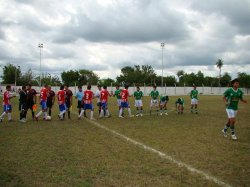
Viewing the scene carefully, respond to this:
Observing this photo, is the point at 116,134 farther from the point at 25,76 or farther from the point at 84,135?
the point at 25,76

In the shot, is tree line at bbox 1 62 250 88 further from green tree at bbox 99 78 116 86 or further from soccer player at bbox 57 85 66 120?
soccer player at bbox 57 85 66 120

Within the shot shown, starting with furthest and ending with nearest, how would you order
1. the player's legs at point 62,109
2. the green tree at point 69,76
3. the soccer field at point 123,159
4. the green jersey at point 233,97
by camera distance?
the green tree at point 69,76, the player's legs at point 62,109, the green jersey at point 233,97, the soccer field at point 123,159

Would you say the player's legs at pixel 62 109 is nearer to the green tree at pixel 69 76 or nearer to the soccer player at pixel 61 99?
the soccer player at pixel 61 99

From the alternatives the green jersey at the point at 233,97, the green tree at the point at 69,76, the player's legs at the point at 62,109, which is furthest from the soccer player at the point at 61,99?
the green tree at the point at 69,76

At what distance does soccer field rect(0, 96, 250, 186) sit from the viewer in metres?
6.66

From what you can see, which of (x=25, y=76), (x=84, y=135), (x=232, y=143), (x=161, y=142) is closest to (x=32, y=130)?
(x=84, y=135)

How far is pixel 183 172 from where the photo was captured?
7145 millimetres

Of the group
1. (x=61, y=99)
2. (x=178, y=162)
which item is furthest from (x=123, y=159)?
(x=61, y=99)

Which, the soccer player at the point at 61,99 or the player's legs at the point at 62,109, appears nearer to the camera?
the soccer player at the point at 61,99

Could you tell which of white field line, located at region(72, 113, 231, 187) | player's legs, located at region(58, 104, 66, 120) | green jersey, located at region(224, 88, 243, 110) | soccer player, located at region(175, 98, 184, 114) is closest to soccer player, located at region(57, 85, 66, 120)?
player's legs, located at region(58, 104, 66, 120)

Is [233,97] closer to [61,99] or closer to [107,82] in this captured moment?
[61,99]

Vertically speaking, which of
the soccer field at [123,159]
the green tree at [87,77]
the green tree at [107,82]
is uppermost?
the green tree at [87,77]

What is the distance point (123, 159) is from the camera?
8.46m

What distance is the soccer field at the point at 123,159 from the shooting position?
6.66 m
